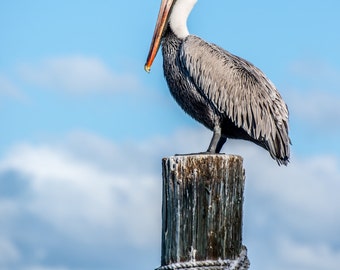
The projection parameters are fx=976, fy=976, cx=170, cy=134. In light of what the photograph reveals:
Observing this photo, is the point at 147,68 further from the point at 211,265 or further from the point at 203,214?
the point at 211,265

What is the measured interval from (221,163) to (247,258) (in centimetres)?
57

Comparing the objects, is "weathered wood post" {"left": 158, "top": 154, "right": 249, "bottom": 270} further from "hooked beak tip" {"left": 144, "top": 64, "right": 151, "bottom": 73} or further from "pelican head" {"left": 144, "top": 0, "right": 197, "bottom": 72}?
"pelican head" {"left": 144, "top": 0, "right": 197, "bottom": 72}

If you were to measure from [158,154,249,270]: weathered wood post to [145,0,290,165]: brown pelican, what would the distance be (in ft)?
10.1

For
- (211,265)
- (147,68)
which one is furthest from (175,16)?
(211,265)

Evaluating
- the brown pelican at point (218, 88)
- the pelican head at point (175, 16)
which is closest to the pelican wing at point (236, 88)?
the brown pelican at point (218, 88)

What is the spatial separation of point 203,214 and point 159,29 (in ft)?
13.4

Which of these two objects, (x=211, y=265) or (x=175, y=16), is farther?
(x=175, y=16)

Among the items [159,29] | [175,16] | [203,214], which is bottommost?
[203,214]

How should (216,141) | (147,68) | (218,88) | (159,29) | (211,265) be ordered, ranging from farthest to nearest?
(159,29)
(218,88)
(147,68)
(216,141)
(211,265)

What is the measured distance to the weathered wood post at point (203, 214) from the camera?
215 inches

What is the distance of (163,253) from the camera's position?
221 inches

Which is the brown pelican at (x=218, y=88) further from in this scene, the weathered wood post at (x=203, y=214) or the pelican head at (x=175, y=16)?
the weathered wood post at (x=203, y=214)

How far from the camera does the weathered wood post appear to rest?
5.46 metres

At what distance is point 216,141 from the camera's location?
853 cm
